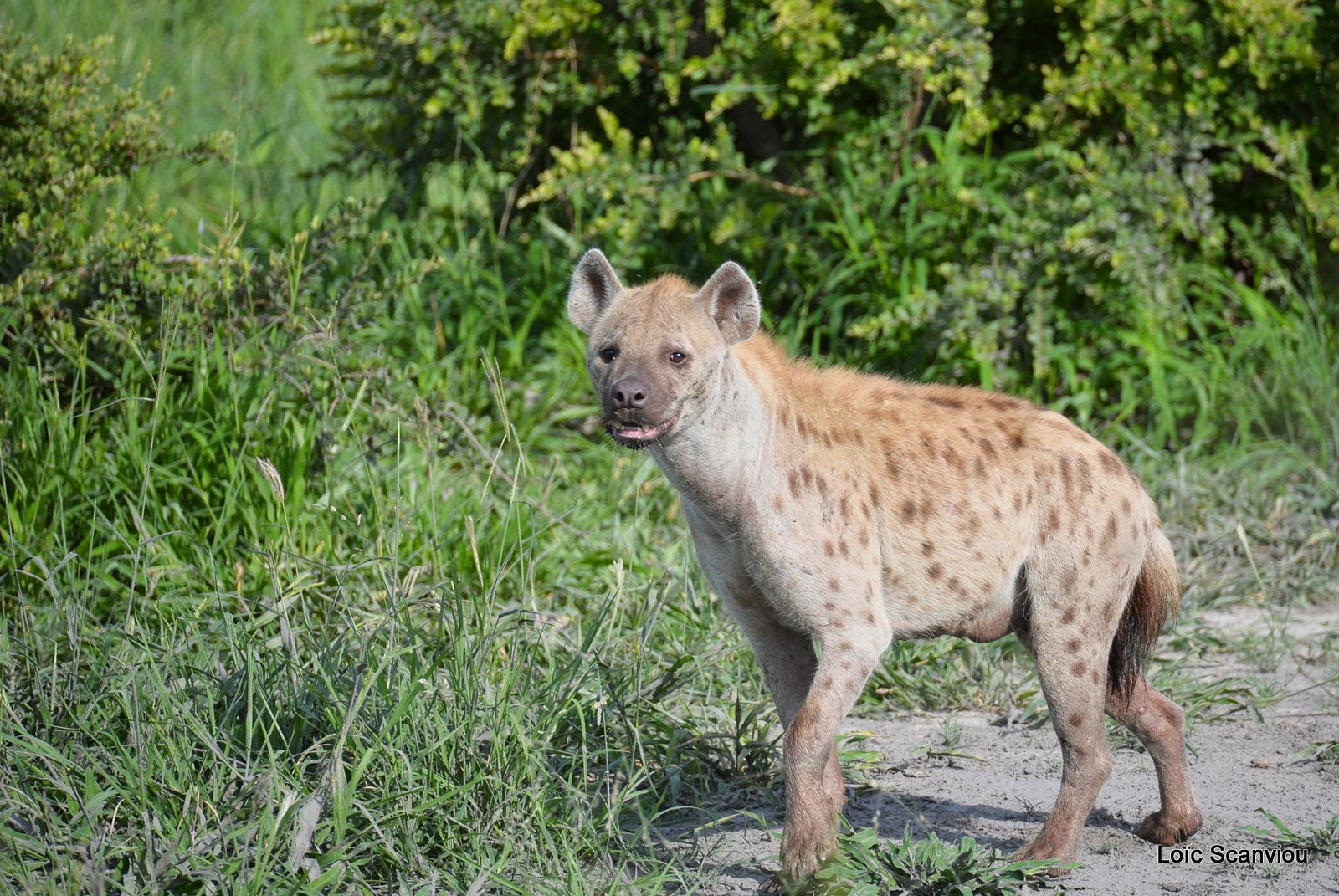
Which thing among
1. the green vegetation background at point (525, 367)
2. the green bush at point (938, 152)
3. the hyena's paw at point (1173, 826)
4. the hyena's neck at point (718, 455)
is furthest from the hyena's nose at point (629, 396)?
the green bush at point (938, 152)

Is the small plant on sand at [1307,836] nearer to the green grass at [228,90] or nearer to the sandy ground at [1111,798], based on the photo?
the sandy ground at [1111,798]

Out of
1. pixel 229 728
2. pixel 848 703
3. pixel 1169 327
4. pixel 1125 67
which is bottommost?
pixel 229 728

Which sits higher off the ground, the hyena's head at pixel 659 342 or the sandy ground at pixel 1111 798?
the hyena's head at pixel 659 342

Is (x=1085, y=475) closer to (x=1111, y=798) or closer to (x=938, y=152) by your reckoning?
(x=1111, y=798)

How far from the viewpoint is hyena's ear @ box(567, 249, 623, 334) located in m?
3.90

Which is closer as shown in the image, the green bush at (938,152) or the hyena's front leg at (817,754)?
the hyena's front leg at (817,754)

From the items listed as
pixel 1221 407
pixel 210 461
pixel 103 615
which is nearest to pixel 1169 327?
pixel 1221 407

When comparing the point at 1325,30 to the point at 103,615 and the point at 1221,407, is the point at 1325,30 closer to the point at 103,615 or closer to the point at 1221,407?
the point at 1221,407

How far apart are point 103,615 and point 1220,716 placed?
3.79 m

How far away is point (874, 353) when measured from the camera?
652 cm

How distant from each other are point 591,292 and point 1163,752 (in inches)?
81.2

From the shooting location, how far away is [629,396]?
344 cm

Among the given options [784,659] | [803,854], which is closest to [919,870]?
[803,854]

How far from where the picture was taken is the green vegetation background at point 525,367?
135 inches
